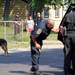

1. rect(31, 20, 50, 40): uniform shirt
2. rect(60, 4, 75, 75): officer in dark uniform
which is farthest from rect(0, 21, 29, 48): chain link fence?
rect(60, 4, 75, 75): officer in dark uniform

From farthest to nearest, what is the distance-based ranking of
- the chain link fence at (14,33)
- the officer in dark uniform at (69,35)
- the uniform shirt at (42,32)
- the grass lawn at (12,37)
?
the chain link fence at (14,33), the grass lawn at (12,37), the uniform shirt at (42,32), the officer in dark uniform at (69,35)

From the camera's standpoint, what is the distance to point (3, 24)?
35344mm

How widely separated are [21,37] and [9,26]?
1496mm

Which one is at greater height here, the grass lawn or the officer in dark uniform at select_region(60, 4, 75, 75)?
the officer in dark uniform at select_region(60, 4, 75, 75)

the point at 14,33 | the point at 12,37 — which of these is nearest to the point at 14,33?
the point at 14,33

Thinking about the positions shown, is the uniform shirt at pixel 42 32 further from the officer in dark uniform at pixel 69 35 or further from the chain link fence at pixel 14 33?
the chain link fence at pixel 14 33

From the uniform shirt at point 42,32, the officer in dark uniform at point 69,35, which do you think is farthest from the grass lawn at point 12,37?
the officer in dark uniform at point 69,35

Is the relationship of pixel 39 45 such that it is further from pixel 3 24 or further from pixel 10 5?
pixel 10 5

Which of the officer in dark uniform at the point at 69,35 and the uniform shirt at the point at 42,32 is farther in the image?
the uniform shirt at the point at 42,32

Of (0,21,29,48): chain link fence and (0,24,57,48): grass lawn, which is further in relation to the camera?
(0,21,29,48): chain link fence

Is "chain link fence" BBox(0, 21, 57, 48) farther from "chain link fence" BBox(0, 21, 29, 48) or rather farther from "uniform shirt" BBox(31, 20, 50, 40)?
"uniform shirt" BBox(31, 20, 50, 40)

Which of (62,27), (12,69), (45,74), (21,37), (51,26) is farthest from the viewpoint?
(21,37)

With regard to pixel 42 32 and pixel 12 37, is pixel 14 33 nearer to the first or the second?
pixel 12 37

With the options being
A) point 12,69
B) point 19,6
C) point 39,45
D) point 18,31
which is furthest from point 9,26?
point 19,6
